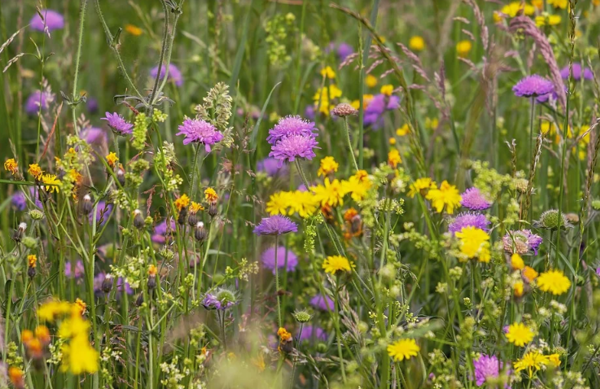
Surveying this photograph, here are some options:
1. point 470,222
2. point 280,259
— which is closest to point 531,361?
point 470,222

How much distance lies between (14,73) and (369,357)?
8.91 feet

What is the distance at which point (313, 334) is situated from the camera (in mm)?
2057

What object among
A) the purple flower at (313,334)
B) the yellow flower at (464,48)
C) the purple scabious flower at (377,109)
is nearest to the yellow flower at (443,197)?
the purple flower at (313,334)

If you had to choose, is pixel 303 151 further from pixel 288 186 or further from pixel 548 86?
pixel 548 86

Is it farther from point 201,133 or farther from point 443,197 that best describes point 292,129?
point 443,197

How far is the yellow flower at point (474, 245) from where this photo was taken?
1.24 meters

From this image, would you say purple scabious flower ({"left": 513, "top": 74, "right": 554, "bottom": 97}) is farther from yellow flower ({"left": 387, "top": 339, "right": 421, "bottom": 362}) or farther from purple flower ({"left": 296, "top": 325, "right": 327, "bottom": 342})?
yellow flower ({"left": 387, "top": 339, "right": 421, "bottom": 362})

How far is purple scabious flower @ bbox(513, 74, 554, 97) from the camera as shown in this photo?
2.14 metres

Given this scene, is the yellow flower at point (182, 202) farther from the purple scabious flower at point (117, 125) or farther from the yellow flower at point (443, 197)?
the yellow flower at point (443, 197)

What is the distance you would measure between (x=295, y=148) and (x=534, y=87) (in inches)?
34.8

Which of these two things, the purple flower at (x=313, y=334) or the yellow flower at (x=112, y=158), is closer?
the yellow flower at (x=112, y=158)

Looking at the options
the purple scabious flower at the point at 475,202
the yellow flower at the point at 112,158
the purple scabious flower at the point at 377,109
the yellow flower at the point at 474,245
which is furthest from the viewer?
the purple scabious flower at the point at 377,109

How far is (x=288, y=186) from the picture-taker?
7.44 feet

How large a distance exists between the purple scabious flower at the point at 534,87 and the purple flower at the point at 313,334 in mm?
847
